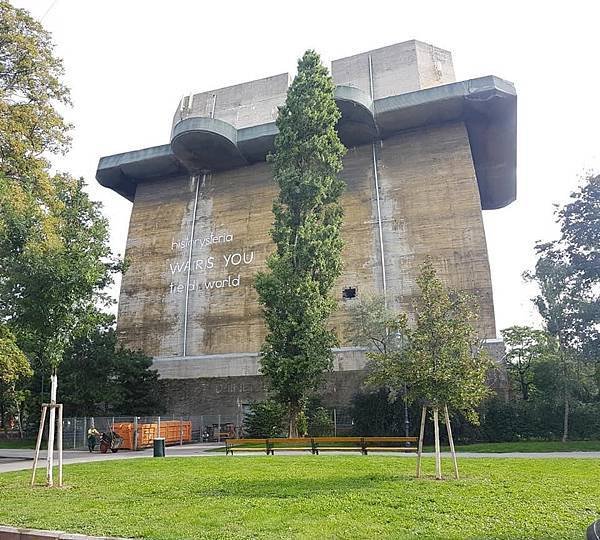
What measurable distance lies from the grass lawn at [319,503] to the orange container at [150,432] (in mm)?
11607

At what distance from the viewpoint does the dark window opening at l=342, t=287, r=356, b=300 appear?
1362 inches

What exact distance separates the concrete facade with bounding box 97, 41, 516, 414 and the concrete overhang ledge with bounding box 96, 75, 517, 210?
0.34 ft

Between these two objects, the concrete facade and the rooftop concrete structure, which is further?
the rooftop concrete structure

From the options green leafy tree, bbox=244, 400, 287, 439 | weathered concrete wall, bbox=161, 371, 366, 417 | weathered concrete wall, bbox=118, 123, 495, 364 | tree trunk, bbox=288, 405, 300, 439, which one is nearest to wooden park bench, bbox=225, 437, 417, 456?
tree trunk, bbox=288, 405, 300, 439

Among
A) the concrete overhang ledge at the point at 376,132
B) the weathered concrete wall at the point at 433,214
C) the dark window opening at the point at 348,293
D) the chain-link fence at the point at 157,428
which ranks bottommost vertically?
the chain-link fence at the point at 157,428

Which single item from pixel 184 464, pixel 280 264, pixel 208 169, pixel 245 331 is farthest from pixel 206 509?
pixel 208 169

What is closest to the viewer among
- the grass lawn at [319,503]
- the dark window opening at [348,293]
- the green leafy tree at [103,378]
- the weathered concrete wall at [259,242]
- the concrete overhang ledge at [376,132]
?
the grass lawn at [319,503]

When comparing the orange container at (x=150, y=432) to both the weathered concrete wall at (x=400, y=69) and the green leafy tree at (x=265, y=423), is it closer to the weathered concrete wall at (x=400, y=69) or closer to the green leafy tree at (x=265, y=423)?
the green leafy tree at (x=265, y=423)

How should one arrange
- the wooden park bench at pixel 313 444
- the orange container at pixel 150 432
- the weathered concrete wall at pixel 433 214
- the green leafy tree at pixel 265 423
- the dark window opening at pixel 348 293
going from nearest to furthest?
the wooden park bench at pixel 313 444 → the orange container at pixel 150 432 → the green leafy tree at pixel 265 423 → the weathered concrete wall at pixel 433 214 → the dark window opening at pixel 348 293

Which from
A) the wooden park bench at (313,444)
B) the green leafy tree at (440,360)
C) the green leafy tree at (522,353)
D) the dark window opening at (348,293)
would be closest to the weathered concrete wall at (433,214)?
the dark window opening at (348,293)

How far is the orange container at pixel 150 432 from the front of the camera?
2348 centimetres

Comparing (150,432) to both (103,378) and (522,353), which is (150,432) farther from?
(522,353)

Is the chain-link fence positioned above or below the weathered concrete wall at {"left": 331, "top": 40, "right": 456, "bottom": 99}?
below

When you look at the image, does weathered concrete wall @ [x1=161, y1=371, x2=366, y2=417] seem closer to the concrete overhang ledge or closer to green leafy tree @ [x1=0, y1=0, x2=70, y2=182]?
the concrete overhang ledge
